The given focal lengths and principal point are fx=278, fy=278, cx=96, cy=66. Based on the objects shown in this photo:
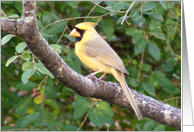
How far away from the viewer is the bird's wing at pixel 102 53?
9.31 feet

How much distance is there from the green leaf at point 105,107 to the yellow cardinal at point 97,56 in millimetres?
326

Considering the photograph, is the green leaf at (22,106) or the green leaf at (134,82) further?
the green leaf at (134,82)

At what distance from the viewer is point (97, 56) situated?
9.62ft

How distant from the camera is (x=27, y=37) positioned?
1.64 meters

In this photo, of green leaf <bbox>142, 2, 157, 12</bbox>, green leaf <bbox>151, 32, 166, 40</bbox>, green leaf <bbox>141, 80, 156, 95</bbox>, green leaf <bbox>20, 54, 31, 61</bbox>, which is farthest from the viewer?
green leaf <bbox>141, 80, 156, 95</bbox>

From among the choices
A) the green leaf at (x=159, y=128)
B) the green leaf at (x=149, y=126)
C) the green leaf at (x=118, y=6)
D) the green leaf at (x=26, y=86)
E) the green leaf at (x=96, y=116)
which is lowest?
the green leaf at (x=149, y=126)

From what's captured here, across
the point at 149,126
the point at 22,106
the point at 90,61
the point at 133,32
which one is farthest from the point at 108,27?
the point at 22,106

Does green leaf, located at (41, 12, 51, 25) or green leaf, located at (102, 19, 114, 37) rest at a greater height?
green leaf, located at (41, 12, 51, 25)

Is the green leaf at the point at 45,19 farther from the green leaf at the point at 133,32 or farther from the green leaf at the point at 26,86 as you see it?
the green leaf at the point at 133,32

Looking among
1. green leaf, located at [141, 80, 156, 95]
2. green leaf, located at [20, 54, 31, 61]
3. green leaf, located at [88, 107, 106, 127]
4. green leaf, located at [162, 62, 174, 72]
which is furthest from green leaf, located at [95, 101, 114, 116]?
green leaf, located at [162, 62, 174, 72]

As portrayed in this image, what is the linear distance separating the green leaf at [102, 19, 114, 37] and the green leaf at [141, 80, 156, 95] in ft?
2.35

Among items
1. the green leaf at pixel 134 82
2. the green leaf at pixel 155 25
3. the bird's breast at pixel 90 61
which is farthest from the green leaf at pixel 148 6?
the green leaf at pixel 134 82

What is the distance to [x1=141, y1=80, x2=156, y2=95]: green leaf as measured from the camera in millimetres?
3273

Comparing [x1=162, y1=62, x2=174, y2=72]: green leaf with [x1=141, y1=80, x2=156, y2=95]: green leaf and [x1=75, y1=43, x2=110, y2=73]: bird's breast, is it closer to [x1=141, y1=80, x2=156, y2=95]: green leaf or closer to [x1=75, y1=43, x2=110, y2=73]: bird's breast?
[x1=141, y1=80, x2=156, y2=95]: green leaf
